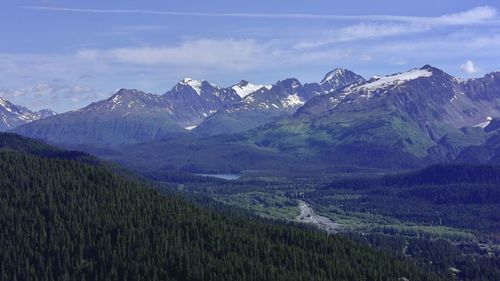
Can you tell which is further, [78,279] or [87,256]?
[87,256]

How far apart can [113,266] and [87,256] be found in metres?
12.2

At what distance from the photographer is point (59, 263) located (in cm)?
19375

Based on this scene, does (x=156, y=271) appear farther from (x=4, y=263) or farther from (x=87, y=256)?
(x=4, y=263)

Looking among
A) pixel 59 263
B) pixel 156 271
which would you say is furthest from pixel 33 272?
pixel 156 271

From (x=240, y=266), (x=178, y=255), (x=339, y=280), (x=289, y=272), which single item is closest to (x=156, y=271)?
(x=178, y=255)

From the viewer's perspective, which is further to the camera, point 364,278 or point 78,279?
point 364,278

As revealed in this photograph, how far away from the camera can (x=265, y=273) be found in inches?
7544

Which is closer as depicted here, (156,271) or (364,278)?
(156,271)

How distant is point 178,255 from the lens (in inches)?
7741

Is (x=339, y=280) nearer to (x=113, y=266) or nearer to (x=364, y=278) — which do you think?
(x=364, y=278)

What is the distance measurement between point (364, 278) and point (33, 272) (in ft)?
292

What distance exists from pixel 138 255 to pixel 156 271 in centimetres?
1107

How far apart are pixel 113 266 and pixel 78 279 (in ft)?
31.3

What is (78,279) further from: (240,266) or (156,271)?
(240,266)
